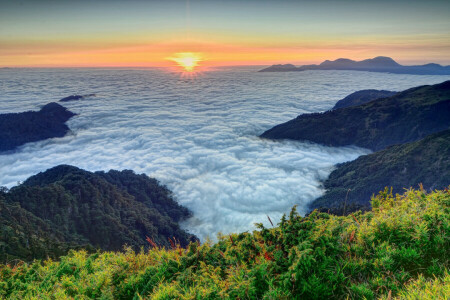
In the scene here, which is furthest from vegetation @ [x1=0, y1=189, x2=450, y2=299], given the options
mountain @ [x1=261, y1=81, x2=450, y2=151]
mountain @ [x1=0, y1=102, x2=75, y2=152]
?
mountain @ [x1=0, y1=102, x2=75, y2=152]

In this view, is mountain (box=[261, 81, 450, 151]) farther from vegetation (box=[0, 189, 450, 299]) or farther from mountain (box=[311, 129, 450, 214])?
vegetation (box=[0, 189, 450, 299])

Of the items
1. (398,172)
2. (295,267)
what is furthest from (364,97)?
(295,267)

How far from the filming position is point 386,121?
99250mm

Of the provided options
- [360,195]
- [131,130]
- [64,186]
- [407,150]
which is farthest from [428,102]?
[131,130]

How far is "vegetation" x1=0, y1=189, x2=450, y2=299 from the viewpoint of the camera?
4480 millimetres

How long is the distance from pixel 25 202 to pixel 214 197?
47.1 metres

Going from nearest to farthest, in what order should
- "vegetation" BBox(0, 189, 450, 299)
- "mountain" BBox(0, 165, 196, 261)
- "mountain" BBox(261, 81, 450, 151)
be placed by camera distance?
"vegetation" BBox(0, 189, 450, 299), "mountain" BBox(0, 165, 196, 261), "mountain" BBox(261, 81, 450, 151)

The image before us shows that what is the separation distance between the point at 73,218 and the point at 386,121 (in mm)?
103259

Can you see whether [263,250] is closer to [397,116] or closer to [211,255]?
[211,255]

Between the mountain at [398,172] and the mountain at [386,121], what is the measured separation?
3189 cm

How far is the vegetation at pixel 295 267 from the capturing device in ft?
14.7

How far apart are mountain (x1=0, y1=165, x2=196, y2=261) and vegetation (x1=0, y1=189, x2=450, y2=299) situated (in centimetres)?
1672

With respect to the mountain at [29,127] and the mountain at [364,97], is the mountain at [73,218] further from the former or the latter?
the mountain at [364,97]

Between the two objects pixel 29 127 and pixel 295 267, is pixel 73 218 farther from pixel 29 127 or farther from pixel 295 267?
pixel 29 127
